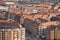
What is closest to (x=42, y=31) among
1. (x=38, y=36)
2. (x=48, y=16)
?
(x=38, y=36)

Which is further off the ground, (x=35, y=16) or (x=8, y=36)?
(x=8, y=36)

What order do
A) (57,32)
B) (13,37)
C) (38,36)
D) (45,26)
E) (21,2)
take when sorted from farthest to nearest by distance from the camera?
(21,2)
(45,26)
(38,36)
(57,32)
(13,37)

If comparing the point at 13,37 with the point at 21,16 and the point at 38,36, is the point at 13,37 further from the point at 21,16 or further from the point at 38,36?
the point at 21,16

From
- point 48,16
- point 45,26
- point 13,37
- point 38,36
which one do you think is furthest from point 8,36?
point 48,16

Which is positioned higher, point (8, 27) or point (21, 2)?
point (8, 27)

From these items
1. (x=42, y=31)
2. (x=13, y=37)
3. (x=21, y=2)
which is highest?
(x=13, y=37)

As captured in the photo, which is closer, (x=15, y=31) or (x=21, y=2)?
(x=15, y=31)

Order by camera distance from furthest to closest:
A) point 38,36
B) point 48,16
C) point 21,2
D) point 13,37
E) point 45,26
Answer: point 21,2
point 48,16
point 45,26
point 38,36
point 13,37

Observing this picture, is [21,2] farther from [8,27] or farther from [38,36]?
[8,27]

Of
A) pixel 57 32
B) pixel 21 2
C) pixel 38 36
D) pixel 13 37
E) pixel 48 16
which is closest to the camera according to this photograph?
pixel 13 37
